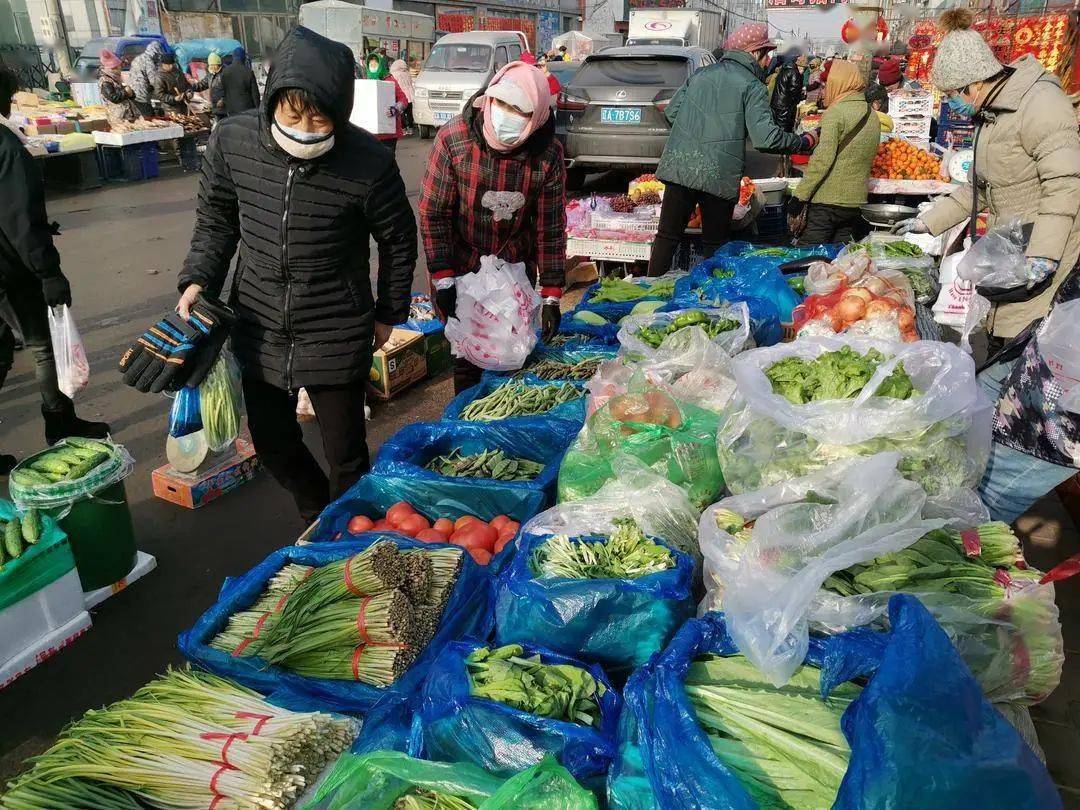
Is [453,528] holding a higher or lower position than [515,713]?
lower

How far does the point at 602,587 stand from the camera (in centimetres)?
202

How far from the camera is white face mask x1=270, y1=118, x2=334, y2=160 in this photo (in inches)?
97.8

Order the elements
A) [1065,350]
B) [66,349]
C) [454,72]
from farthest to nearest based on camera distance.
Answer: [454,72], [66,349], [1065,350]

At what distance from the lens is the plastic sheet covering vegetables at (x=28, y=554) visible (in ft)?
8.38

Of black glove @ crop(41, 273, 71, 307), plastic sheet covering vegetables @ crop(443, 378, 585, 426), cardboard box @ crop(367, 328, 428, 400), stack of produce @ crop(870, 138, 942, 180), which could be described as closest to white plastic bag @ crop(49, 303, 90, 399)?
black glove @ crop(41, 273, 71, 307)

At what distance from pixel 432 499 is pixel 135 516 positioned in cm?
182

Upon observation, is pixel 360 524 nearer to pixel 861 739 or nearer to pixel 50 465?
pixel 50 465

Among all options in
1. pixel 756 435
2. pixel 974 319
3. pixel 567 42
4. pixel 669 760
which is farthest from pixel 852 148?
pixel 567 42

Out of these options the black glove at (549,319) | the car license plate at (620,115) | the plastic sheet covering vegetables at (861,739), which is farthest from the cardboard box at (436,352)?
the car license plate at (620,115)

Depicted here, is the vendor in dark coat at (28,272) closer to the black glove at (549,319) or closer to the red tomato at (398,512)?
the red tomato at (398,512)

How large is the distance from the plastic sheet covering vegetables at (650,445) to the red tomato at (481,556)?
1.17ft

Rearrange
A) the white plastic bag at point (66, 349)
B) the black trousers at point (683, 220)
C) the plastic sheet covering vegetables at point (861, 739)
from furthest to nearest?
the black trousers at point (683, 220), the white plastic bag at point (66, 349), the plastic sheet covering vegetables at point (861, 739)

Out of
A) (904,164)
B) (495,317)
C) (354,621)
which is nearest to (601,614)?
(354,621)

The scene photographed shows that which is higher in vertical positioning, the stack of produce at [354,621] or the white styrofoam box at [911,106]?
the white styrofoam box at [911,106]
